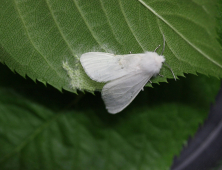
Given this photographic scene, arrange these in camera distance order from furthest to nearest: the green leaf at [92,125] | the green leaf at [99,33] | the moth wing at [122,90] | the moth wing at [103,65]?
the green leaf at [92,125] → the moth wing at [122,90] → the moth wing at [103,65] → the green leaf at [99,33]

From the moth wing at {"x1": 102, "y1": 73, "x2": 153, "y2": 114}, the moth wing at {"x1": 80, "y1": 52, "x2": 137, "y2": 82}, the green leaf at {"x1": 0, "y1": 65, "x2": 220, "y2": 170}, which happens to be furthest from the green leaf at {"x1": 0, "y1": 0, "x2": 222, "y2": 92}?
the green leaf at {"x1": 0, "y1": 65, "x2": 220, "y2": 170}

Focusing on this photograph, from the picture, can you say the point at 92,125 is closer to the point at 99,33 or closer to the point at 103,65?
the point at 103,65

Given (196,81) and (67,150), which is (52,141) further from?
(196,81)

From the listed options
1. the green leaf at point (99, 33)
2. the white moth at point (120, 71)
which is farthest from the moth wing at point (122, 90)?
the green leaf at point (99, 33)

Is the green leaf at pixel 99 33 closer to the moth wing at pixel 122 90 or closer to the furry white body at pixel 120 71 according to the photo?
the furry white body at pixel 120 71

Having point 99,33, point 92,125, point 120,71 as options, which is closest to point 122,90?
point 120,71

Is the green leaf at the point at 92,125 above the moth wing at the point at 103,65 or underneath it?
underneath
